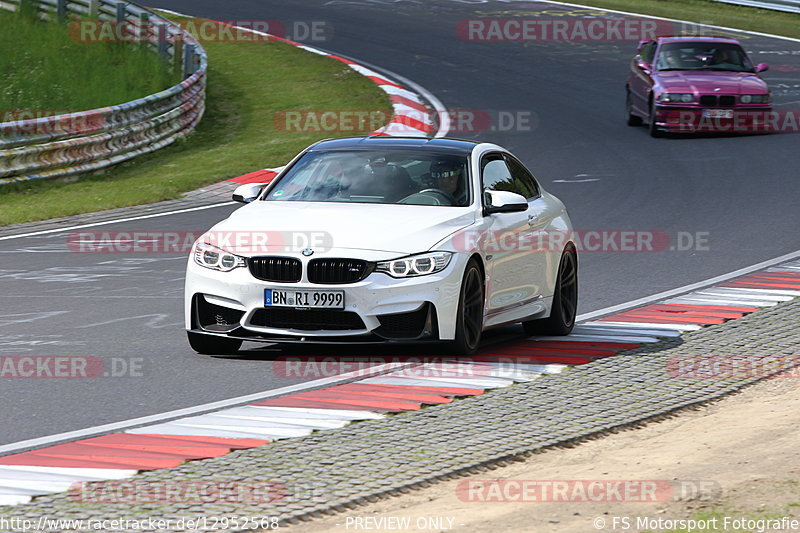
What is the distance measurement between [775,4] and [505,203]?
3469 cm

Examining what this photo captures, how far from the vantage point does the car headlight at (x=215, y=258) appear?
10.0 metres

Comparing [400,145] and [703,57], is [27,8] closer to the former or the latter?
[703,57]

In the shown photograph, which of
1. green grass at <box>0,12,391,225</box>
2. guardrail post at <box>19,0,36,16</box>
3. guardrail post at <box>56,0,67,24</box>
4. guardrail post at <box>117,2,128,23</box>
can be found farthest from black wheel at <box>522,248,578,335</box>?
guardrail post at <box>19,0,36,16</box>

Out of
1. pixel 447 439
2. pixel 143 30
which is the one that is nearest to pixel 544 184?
pixel 143 30

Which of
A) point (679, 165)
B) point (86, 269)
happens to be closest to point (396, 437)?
point (86, 269)

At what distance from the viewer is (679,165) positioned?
2259 centimetres

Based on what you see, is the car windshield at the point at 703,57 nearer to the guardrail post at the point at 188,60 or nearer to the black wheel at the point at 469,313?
the guardrail post at the point at 188,60

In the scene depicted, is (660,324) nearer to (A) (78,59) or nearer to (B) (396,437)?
(B) (396,437)

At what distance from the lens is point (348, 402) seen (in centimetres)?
879

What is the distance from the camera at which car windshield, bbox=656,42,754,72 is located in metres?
26.1

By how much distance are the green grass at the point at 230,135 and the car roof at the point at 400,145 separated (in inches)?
311

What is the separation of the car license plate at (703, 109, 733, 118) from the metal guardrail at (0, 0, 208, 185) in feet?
28.4

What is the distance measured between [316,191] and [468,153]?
1.15m

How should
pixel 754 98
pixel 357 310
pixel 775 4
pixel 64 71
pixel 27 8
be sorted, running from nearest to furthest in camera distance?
pixel 357 310, pixel 754 98, pixel 64 71, pixel 27 8, pixel 775 4
